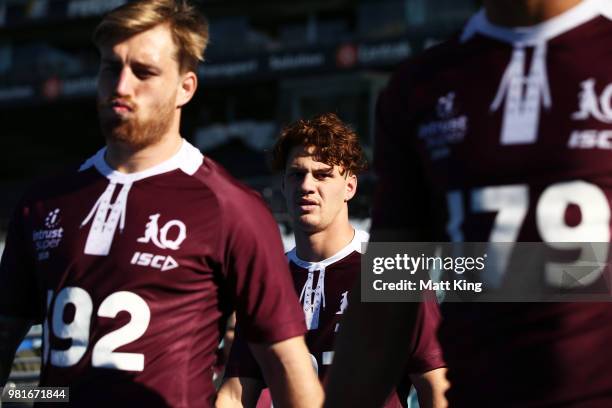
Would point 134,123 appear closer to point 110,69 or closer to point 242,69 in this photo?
point 110,69

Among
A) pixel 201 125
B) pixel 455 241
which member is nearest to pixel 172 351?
pixel 455 241

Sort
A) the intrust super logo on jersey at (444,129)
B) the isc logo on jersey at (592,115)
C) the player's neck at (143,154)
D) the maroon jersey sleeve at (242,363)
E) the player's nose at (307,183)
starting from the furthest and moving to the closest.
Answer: the player's nose at (307,183) → the maroon jersey sleeve at (242,363) → the player's neck at (143,154) → the intrust super logo on jersey at (444,129) → the isc logo on jersey at (592,115)

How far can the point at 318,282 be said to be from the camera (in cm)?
436

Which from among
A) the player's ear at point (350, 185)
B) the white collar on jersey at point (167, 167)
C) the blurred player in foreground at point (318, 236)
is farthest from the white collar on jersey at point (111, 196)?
the player's ear at point (350, 185)

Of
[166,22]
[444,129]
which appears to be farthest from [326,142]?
[444,129]

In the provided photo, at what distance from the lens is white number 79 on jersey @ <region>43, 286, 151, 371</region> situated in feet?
9.22

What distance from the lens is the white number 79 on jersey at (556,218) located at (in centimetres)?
171

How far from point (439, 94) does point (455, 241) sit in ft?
1.08

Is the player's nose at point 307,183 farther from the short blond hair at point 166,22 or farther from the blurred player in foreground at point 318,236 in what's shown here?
the short blond hair at point 166,22

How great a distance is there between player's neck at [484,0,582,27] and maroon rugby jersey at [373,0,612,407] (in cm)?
2

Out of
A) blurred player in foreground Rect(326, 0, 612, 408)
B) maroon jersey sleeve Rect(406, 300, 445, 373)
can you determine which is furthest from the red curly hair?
blurred player in foreground Rect(326, 0, 612, 408)

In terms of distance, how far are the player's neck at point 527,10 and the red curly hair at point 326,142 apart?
103 inches

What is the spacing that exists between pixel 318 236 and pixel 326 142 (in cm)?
49

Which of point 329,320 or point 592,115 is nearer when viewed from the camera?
point 592,115
